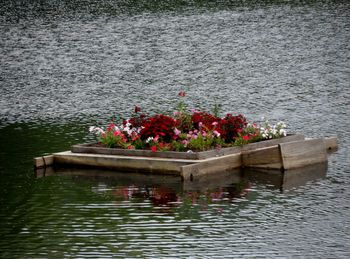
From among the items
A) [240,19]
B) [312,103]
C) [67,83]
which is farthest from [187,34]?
[312,103]

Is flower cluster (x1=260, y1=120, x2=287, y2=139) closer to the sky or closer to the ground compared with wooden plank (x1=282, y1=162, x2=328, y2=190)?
A: closer to the sky

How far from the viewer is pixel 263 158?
21000 millimetres

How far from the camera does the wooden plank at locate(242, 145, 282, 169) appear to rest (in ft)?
68.6

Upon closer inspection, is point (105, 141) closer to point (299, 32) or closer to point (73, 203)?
point (73, 203)

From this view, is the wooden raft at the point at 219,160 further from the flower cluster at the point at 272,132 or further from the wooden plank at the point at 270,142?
the flower cluster at the point at 272,132

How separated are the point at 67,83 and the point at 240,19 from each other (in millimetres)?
16878

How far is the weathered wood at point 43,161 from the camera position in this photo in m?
21.8

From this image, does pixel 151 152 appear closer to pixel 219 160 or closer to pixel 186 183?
pixel 219 160

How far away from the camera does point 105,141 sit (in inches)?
858

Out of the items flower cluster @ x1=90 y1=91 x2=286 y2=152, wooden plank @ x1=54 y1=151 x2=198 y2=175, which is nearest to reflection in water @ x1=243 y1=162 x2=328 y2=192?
flower cluster @ x1=90 y1=91 x2=286 y2=152

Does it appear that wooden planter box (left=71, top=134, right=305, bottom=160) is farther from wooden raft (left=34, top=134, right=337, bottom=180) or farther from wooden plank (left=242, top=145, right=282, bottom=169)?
wooden plank (left=242, top=145, right=282, bottom=169)

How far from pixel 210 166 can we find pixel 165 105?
1101 centimetres

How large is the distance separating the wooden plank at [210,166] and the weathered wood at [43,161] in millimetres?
3298

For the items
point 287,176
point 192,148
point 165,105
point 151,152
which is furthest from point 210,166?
point 165,105
